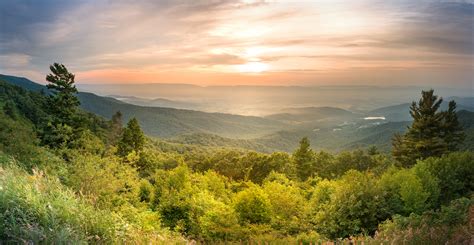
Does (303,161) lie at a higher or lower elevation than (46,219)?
lower

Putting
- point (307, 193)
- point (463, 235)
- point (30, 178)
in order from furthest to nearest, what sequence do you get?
point (307, 193), point (30, 178), point (463, 235)

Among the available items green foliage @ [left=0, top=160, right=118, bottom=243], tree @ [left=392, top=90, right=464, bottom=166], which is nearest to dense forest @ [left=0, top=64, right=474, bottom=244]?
green foliage @ [left=0, top=160, right=118, bottom=243]

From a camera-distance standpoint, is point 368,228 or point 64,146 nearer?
point 368,228

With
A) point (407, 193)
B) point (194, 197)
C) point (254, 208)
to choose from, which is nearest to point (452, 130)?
point (407, 193)

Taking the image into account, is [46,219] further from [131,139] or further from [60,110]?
[131,139]

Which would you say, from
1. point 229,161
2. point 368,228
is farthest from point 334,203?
point 229,161

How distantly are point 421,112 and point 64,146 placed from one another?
4171cm

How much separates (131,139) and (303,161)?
3036 cm

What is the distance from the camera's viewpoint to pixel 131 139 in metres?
53.2

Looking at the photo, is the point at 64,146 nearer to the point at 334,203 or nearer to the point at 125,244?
the point at 334,203

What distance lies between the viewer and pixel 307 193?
41.8m

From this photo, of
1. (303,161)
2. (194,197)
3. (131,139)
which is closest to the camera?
(194,197)

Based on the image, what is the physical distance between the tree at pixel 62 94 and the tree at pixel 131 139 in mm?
19813

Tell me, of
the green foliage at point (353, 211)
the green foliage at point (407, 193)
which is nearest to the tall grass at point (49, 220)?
the green foliage at point (353, 211)
